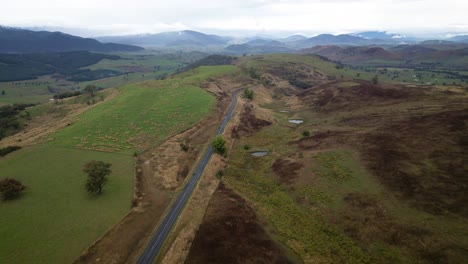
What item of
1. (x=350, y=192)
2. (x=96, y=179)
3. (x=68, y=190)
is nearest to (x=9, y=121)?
(x=68, y=190)

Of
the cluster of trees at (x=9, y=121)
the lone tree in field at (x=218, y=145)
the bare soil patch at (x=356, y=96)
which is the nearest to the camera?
the lone tree in field at (x=218, y=145)

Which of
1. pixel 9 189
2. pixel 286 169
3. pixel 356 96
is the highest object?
pixel 356 96

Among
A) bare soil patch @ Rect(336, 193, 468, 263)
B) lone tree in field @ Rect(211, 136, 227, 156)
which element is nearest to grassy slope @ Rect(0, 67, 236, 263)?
lone tree in field @ Rect(211, 136, 227, 156)

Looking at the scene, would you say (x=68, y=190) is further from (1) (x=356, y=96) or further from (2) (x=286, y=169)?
(1) (x=356, y=96)

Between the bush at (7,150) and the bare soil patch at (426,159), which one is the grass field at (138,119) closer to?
the bush at (7,150)

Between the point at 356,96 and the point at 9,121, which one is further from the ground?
the point at 356,96

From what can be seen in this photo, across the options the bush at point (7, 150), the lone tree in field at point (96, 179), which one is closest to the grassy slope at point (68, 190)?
the lone tree in field at point (96, 179)

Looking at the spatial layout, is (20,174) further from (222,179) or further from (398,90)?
(398,90)
